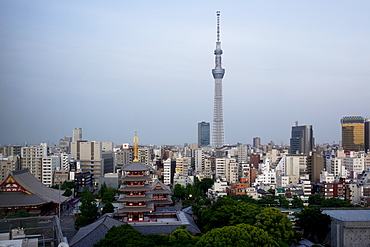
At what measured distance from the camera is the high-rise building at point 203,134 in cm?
9094

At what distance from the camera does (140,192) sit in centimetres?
1491

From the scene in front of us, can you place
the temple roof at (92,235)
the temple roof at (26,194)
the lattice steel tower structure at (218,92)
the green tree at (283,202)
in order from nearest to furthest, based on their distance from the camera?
the temple roof at (92,235)
the temple roof at (26,194)
the green tree at (283,202)
the lattice steel tower structure at (218,92)

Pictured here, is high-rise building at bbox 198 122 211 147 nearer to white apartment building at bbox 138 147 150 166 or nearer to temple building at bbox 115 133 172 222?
white apartment building at bbox 138 147 150 166

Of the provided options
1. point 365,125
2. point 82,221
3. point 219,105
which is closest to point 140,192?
point 82,221

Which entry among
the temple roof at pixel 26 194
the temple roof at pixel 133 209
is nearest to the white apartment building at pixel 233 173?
the temple roof at pixel 26 194

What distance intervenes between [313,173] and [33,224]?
21.4 metres

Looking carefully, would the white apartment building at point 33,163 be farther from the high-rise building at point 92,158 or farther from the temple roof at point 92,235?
the temple roof at point 92,235

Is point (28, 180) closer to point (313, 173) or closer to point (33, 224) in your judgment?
point (33, 224)

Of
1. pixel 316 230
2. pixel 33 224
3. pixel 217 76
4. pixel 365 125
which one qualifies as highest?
pixel 217 76

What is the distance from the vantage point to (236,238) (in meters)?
9.31

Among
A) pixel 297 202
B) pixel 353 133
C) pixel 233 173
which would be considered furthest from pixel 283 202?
pixel 353 133

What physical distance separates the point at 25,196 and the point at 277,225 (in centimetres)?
1071

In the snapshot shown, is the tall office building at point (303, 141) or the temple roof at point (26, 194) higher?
the tall office building at point (303, 141)

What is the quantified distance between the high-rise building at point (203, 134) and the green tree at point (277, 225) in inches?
3102
